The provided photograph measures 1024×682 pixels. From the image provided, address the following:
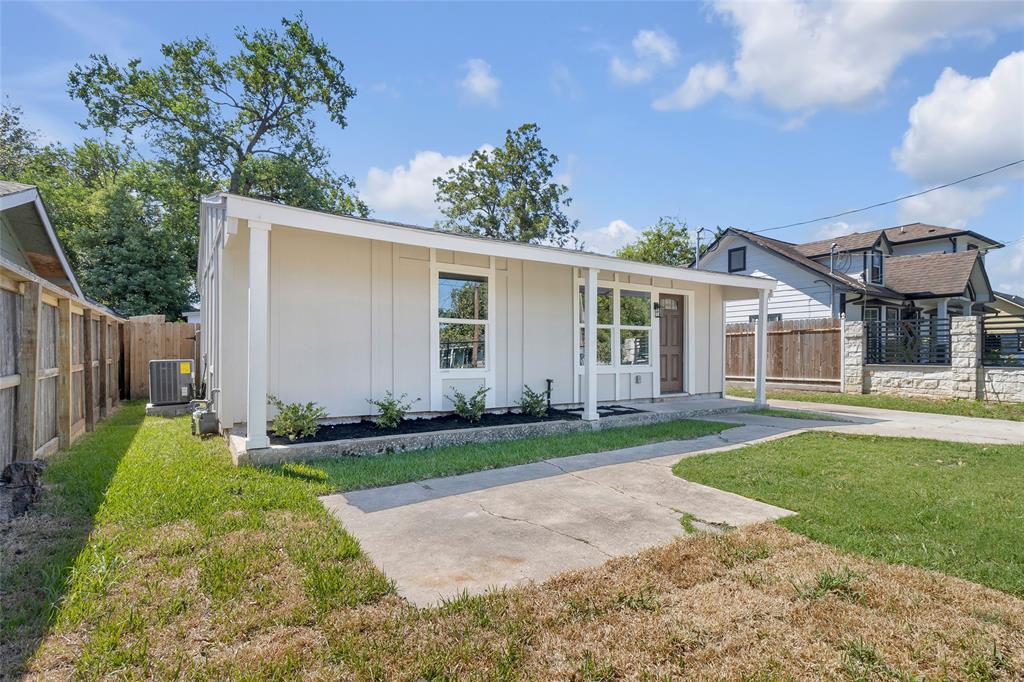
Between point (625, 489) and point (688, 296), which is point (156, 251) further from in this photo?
point (625, 489)

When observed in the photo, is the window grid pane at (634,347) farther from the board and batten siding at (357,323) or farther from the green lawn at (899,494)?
the green lawn at (899,494)

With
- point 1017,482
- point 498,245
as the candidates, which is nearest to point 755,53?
point 498,245

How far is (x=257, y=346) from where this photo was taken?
4.95 meters

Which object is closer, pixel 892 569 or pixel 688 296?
pixel 892 569

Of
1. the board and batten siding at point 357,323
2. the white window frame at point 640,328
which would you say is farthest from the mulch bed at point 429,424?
the white window frame at point 640,328

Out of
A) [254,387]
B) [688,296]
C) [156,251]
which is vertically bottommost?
A: [254,387]

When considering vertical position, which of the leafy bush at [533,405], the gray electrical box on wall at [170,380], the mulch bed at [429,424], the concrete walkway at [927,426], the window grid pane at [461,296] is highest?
the window grid pane at [461,296]

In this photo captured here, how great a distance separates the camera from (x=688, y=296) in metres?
10.1

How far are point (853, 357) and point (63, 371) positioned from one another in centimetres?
1518

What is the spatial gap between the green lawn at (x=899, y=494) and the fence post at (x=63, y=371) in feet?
21.3

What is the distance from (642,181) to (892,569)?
15.8m

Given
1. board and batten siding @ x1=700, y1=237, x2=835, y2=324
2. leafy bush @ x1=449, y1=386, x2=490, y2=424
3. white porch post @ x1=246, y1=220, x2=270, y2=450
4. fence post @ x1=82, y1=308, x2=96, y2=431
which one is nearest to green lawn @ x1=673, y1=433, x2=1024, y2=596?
leafy bush @ x1=449, y1=386, x2=490, y2=424

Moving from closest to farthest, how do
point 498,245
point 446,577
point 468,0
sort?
point 446,577, point 498,245, point 468,0

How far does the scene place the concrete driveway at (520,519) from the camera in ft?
9.36
